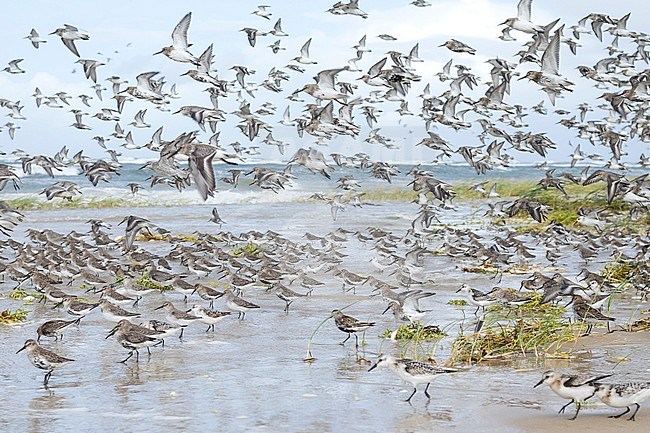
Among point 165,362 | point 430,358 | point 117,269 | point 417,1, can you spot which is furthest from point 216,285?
point 417,1

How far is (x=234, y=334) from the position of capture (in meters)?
11.1

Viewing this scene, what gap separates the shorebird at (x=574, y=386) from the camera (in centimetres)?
693

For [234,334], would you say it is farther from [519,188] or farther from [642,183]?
[519,188]

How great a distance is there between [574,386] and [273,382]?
108 inches

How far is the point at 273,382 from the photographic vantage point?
331 inches

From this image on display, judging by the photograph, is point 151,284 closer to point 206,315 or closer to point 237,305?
point 237,305

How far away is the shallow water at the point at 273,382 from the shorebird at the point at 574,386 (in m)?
0.18

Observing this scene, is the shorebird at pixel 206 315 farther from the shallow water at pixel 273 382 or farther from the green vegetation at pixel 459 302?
the green vegetation at pixel 459 302

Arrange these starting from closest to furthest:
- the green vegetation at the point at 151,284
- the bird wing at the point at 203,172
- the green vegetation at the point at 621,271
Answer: the bird wing at the point at 203,172 → the green vegetation at the point at 621,271 → the green vegetation at the point at 151,284

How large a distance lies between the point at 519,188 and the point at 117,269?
2807 centimetres

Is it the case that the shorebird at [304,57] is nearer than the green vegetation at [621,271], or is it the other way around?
the green vegetation at [621,271]

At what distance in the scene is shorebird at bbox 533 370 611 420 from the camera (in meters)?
6.93

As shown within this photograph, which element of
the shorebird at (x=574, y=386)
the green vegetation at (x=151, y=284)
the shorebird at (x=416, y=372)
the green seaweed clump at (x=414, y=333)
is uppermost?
the shorebird at (x=574, y=386)

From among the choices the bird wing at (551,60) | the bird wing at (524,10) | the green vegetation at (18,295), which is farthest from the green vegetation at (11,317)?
the bird wing at (524,10)
